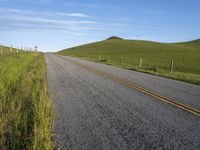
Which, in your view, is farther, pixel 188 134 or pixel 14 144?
pixel 188 134

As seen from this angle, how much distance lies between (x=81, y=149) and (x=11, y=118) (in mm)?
1687

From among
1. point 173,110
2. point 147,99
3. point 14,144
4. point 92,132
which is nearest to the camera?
point 14,144

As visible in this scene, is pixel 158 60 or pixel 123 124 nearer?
pixel 123 124

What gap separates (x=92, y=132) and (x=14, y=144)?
1.55 metres

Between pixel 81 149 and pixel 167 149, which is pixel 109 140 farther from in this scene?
pixel 167 149

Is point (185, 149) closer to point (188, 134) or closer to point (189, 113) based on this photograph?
point (188, 134)

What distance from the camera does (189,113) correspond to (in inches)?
267

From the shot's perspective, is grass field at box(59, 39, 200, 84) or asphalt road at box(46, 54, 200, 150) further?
grass field at box(59, 39, 200, 84)

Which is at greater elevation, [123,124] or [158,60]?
[123,124]

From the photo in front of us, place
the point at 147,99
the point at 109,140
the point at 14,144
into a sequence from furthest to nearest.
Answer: the point at 147,99 < the point at 109,140 < the point at 14,144

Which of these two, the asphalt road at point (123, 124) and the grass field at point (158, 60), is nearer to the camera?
the asphalt road at point (123, 124)

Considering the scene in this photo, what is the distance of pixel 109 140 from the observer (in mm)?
4680

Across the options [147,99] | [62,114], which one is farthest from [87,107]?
[147,99]

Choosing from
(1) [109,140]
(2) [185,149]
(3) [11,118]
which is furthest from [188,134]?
(3) [11,118]
